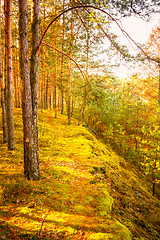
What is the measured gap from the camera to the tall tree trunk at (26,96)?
3490 mm

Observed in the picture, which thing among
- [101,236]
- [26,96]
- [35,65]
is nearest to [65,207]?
[101,236]

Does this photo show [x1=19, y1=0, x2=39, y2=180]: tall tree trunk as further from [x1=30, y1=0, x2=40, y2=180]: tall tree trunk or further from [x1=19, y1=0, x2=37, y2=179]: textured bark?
[x1=30, y1=0, x2=40, y2=180]: tall tree trunk

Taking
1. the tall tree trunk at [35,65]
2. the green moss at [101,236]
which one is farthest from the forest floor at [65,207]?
the tall tree trunk at [35,65]

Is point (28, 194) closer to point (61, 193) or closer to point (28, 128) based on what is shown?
point (61, 193)

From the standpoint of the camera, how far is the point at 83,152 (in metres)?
7.62

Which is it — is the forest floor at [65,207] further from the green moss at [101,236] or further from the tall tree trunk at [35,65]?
the tall tree trunk at [35,65]

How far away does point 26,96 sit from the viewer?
12.1ft

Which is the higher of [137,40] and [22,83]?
[137,40]

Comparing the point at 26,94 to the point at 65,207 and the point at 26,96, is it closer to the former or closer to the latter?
the point at 26,96

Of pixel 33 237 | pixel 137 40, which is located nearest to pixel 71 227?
pixel 33 237

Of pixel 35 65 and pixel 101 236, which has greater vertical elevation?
pixel 35 65

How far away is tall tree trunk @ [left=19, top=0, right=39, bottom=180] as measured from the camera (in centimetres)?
349

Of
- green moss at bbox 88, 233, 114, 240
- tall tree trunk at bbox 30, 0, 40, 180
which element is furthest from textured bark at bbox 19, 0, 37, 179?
green moss at bbox 88, 233, 114, 240

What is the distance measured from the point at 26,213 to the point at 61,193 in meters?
1.22
